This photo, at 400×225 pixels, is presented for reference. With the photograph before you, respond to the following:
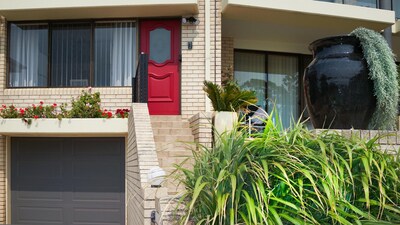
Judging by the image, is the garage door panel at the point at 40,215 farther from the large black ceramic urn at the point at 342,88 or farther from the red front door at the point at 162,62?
the large black ceramic urn at the point at 342,88

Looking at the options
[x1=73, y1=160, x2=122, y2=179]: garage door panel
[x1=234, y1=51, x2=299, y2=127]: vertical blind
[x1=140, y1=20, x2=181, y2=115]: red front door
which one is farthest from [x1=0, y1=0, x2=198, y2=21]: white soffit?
[x1=73, y1=160, x2=122, y2=179]: garage door panel

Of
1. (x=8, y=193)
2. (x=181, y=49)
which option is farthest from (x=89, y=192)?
(x=181, y=49)

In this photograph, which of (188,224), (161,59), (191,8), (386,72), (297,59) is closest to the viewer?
(188,224)

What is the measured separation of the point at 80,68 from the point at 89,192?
2.99m

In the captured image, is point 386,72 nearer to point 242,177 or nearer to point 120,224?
point 242,177

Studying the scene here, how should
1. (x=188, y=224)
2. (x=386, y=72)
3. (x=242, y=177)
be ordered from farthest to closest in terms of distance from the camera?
(x=386, y=72) → (x=188, y=224) → (x=242, y=177)

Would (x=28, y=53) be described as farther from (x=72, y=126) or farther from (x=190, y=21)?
(x=190, y=21)

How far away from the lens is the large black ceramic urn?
5.39m

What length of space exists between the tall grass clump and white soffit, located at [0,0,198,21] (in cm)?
744

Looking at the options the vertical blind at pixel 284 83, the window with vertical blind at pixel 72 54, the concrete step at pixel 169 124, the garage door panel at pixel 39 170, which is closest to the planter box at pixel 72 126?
the concrete step at pixel 169 124

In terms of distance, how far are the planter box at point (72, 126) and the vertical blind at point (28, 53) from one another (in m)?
1.96

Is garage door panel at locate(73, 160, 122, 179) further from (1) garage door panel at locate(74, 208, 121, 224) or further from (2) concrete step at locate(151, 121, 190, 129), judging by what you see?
(2) concrete step at locate(151, 121, 190, 129)

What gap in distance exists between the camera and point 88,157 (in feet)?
36.2

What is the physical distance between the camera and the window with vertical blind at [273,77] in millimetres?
13547
